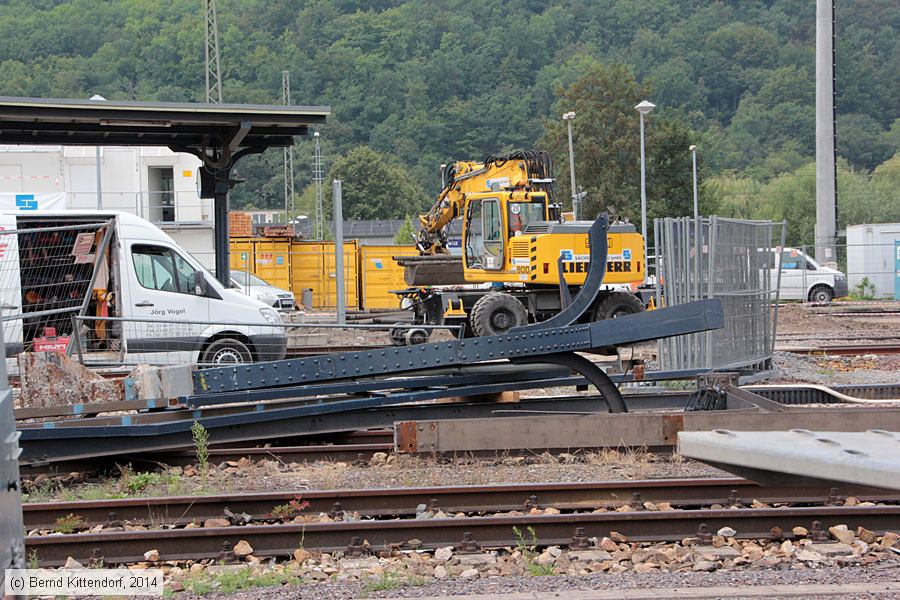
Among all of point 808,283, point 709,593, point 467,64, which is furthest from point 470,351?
point 467,64

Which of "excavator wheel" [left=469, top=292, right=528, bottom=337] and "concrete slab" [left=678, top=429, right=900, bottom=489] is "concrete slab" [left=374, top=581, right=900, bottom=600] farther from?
"excavator wheel" [left=469, top=292, right=528, bottom=337]

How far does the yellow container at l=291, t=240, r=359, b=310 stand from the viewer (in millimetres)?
38156

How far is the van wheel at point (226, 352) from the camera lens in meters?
14.7

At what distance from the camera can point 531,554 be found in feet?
22.8

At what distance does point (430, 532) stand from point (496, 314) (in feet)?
Result: 40.6

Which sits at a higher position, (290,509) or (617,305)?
(617,305)

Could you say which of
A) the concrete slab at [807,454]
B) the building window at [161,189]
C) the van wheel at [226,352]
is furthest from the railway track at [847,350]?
the building window at [161,189]

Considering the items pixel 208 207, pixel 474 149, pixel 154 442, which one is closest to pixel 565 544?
pixel 154 442

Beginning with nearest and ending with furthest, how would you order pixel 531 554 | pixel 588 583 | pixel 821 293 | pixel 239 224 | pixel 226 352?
1. pixel 588 583
2. pixel 531 554
3. pixel 226 352
4. pixel 821 293
5. pixel 239 224

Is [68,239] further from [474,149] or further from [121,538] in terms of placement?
[474,149]

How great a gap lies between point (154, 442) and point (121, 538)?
92.4 inches

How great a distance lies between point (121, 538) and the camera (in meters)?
7.16

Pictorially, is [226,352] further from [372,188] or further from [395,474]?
[372,188]

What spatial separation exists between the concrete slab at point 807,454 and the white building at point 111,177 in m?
38.1
